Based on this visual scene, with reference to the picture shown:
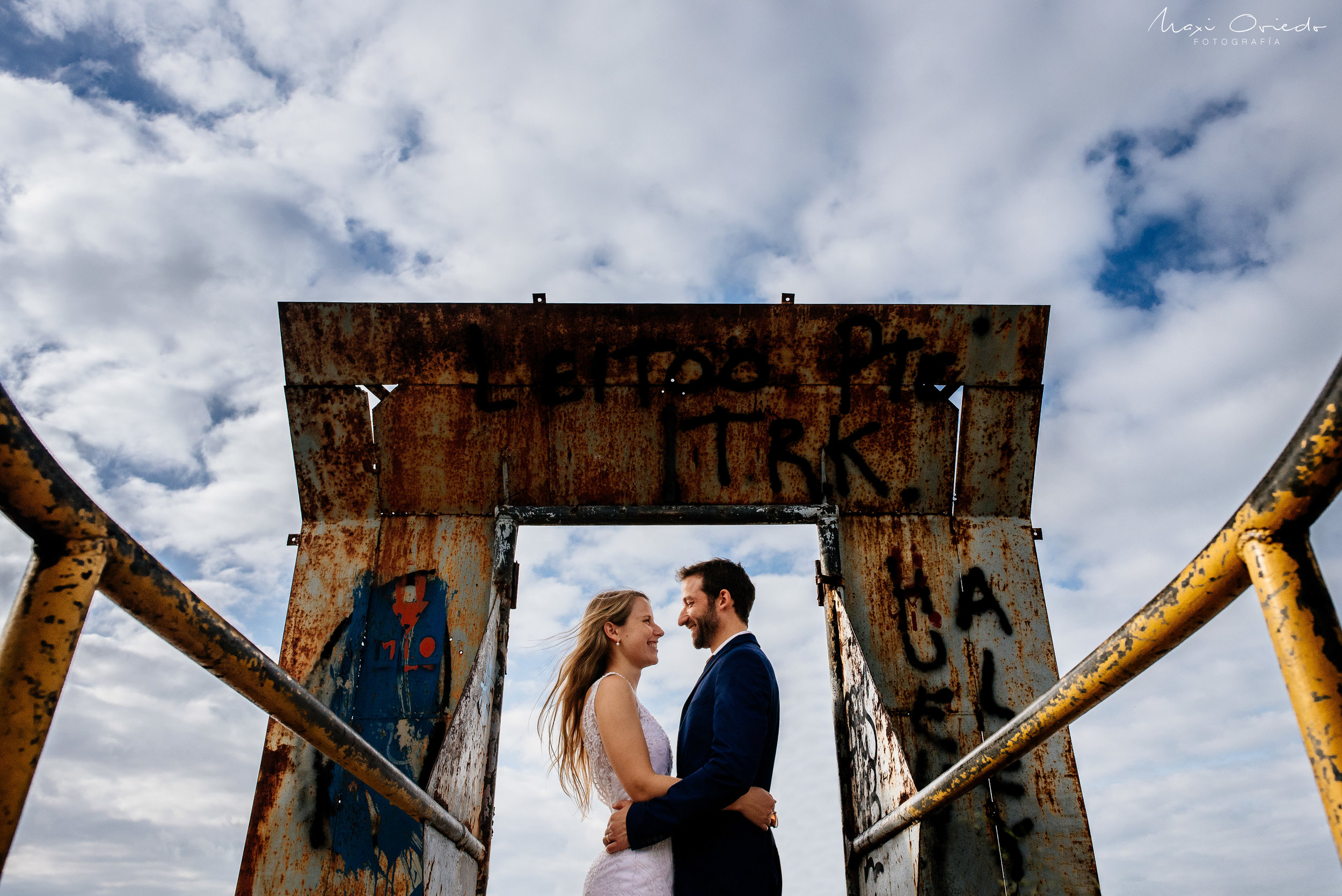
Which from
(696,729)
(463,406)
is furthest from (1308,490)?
(463,406)

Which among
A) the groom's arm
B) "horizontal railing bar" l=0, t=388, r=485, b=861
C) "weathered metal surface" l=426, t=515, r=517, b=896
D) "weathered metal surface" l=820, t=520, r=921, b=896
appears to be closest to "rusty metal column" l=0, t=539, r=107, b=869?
"horizontal railing bar" l=0, t=388, r=485, b=861

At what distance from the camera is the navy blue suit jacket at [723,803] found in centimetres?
228

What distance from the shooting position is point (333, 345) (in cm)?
376

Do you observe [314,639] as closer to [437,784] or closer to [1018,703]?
[437,784]

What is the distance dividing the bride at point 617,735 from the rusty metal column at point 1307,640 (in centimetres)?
174

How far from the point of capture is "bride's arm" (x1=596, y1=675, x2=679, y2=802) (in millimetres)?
2395

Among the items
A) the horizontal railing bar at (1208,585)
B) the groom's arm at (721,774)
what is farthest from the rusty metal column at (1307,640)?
the groom's arm at (721,774)

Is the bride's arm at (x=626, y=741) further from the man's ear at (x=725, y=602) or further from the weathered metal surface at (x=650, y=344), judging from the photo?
the weathered metal surface at (x=650, y=344)

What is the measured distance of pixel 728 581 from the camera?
3035mm

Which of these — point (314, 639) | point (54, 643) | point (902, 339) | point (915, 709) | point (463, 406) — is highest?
point (902, 339)

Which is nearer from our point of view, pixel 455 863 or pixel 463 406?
pixel 455 863

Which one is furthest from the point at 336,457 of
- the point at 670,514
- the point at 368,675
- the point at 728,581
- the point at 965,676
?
the point at 965,676

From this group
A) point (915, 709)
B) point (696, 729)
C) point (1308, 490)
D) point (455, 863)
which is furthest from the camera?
point (915, 709)

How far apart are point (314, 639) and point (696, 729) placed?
76.8 inches
